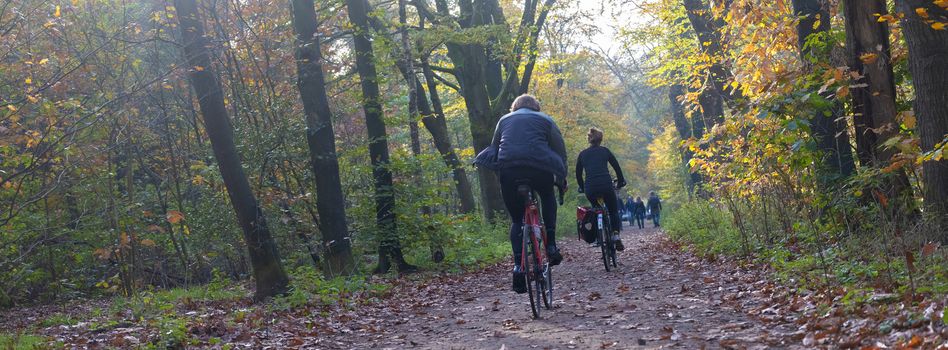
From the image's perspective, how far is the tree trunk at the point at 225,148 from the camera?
10.3 meters

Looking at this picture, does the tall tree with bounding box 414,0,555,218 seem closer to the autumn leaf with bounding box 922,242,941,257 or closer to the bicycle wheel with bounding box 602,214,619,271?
the bicycle wheel with bounding box 602,214,619,271

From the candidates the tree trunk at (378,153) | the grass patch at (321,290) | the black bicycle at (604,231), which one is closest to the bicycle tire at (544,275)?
the grass patch at (321,290)

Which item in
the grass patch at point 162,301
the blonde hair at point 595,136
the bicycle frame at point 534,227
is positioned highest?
the blonde hair at point 595,136

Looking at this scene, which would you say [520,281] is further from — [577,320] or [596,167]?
[596,167]

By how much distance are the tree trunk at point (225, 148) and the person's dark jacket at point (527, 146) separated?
161 inches

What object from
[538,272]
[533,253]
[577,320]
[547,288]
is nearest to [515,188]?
[533,253]

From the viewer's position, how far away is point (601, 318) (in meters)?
7.36

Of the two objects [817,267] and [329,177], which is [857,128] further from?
[329,177]

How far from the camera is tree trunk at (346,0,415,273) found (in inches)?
558

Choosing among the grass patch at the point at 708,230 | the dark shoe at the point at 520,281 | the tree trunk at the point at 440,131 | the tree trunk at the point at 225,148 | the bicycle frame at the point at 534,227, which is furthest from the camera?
the tree trunk at the point at 440,131

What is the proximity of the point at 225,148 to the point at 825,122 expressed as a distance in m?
7.62

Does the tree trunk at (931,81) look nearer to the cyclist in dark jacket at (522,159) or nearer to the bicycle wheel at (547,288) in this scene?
the cyclist in dark jacket at (522,159)

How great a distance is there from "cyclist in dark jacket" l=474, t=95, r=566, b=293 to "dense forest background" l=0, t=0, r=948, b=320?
2.29 metres

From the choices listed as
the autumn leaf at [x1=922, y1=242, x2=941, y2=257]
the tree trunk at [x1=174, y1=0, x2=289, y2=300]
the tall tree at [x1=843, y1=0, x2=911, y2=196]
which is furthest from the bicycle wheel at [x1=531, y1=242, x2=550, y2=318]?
the tree trunk at [x1=174, y1=0, x2=289, y2=300]
